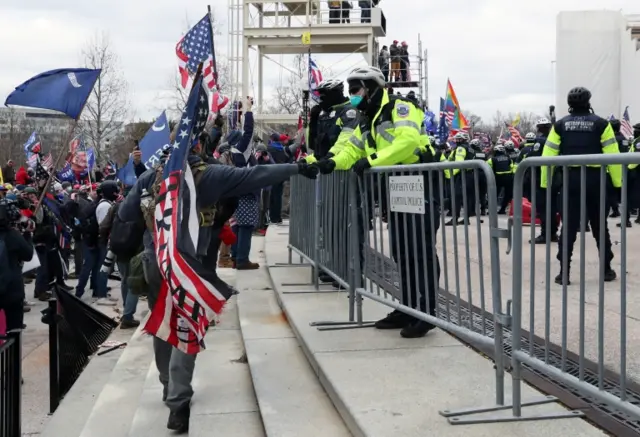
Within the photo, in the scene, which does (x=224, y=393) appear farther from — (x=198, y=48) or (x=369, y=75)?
(x=198, y=48)

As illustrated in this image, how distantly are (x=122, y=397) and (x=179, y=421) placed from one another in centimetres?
136

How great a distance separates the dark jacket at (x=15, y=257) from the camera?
7.59 meters

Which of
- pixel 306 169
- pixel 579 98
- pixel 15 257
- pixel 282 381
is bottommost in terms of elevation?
pixel 282 381

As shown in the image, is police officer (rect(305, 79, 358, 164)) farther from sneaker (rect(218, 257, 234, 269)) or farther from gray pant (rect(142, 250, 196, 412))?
sneaker (rect(218, 257, 234, 269))

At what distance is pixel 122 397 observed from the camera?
223 inches

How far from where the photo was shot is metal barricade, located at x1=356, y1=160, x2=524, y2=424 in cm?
405

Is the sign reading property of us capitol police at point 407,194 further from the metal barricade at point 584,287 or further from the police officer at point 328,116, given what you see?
the police officer at point 328,116

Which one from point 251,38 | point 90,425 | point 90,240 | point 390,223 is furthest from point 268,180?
point 251,38

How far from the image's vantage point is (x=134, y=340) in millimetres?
7254

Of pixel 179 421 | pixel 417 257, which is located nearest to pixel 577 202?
pixel 417 257

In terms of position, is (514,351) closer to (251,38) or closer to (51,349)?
(51,349)

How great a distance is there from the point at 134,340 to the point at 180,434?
2929mm

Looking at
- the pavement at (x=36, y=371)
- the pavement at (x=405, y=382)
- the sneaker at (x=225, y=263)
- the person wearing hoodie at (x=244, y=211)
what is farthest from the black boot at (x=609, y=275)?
the sneaker at (x=225, y=263)

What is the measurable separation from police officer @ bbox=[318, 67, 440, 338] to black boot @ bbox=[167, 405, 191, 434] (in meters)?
1.70
